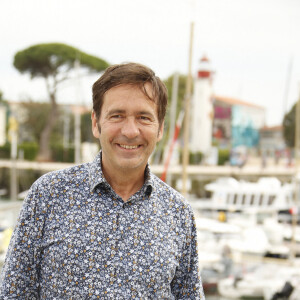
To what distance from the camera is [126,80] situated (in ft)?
3.77

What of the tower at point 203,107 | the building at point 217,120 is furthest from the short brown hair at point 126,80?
the tower at point 203,107

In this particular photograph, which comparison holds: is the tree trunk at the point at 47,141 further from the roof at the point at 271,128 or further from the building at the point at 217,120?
the roof at the point at 271,128

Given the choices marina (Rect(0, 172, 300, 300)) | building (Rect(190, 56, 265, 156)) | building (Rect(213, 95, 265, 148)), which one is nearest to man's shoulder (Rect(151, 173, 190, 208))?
marina (Rect(0, 172, 300, 300))

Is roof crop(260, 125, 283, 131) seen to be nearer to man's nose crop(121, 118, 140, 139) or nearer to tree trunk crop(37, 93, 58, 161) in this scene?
tree trunk crop(37, 93, 58, 161)

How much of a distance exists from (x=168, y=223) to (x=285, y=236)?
1265cm

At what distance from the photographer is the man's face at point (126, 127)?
1.15 metres

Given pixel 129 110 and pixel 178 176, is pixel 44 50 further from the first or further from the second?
pixel 129 110

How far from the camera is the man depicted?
1.09 m

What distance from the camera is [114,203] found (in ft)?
3.80

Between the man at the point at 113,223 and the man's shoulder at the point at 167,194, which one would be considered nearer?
the man at the point at 113,223

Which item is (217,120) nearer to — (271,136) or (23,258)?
(271,136)

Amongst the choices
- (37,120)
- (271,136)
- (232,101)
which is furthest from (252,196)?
(271,136)

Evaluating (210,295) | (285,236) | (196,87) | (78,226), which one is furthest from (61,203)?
(196,87)

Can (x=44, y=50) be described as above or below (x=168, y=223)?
above
